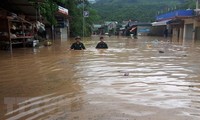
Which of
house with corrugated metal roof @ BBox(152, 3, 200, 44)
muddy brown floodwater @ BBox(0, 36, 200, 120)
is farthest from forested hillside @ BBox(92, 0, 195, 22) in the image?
muddy brown floodwater @ BBox(0, 36, 200, 120)

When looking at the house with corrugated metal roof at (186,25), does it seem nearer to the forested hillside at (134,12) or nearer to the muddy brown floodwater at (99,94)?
the muddy brown floodwater at (99,94)

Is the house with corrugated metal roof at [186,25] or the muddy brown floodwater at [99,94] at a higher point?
the house with corrugated metal roof at [186,25]

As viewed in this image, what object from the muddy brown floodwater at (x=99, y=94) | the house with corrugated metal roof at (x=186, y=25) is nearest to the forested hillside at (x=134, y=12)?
the house with corrugated metal roof at (x=186, y=25)

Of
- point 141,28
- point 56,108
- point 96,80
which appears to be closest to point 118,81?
point 96,80

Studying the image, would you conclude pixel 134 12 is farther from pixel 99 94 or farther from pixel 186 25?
pixel 99 94

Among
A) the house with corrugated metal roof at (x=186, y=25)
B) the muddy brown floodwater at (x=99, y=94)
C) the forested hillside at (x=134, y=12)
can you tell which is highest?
the forested hillside at (x=134, y=12)

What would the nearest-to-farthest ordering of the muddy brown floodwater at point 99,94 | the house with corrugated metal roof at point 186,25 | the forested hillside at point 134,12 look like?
the muddy brown floodwater at point 99,94, the house with corrugated metal roof at point 186,25, the forested hillside at point 134,12

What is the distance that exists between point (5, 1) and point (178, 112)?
55.5ft

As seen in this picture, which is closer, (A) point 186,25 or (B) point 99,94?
(B) point 99,94

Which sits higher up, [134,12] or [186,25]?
[134,12]

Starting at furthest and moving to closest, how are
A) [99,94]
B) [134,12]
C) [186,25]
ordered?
[134,12], [186,25], [99,94]

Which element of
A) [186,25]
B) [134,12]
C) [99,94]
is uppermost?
[134,12]

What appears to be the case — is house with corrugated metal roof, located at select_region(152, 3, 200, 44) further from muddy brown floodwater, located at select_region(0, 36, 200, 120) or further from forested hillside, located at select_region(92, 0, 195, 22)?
forested hillside, located at select_region(92, 0, 195, 22)

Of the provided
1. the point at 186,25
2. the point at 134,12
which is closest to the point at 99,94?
the point at 186,25
